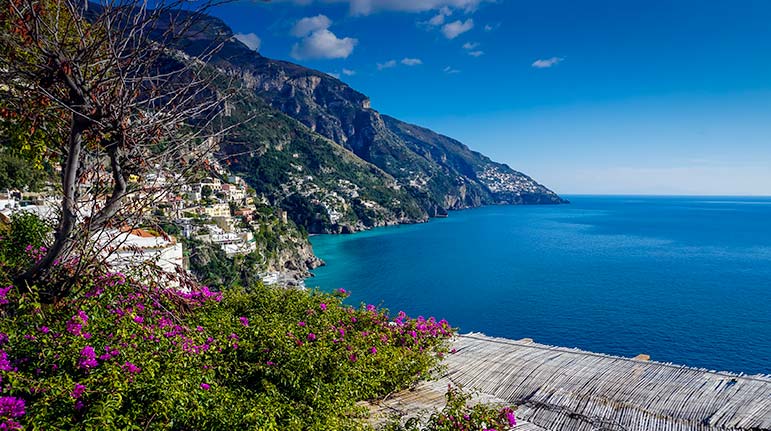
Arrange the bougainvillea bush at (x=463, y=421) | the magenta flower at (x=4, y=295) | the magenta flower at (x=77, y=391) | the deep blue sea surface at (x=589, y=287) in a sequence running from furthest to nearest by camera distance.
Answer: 1. the deep blue sea surface at (x=589, y=287)
2. the bougainvillea bush at (x=463, y=421)
3. the magenta flower at (x=4, y=295)
4. the magenta flower at (x=77, y=391)

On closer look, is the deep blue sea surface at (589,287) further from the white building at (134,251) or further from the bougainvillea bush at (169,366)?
the white building at (134,251)

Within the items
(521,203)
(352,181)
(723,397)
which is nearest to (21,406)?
(723,397)

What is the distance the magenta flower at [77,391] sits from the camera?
2.39m

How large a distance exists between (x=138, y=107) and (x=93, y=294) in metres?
1.45

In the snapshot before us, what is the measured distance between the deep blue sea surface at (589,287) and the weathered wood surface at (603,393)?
16684mm

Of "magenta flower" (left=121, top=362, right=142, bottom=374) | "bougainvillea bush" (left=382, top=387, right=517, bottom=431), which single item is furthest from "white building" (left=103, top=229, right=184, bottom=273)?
"bougainvillea bush" (left=382, top=387, right=517, bottom=431)

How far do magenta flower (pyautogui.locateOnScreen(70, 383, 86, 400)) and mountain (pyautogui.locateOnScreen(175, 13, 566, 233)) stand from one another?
2.15m

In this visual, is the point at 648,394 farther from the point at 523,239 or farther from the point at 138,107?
the point at 523,239

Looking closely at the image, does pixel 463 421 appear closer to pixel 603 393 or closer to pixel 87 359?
pixel 603 393

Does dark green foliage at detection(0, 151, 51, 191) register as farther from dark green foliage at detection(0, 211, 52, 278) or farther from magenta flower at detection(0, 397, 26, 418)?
magenta flower at detection(0, 397, 26, 418)

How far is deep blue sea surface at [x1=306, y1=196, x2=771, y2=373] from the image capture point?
22.2m

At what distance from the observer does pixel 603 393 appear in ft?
16.2

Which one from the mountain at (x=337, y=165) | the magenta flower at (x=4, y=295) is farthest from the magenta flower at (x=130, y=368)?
the mountain at (x=337, y=165)

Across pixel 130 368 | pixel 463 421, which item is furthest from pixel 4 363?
pixel 463 421
